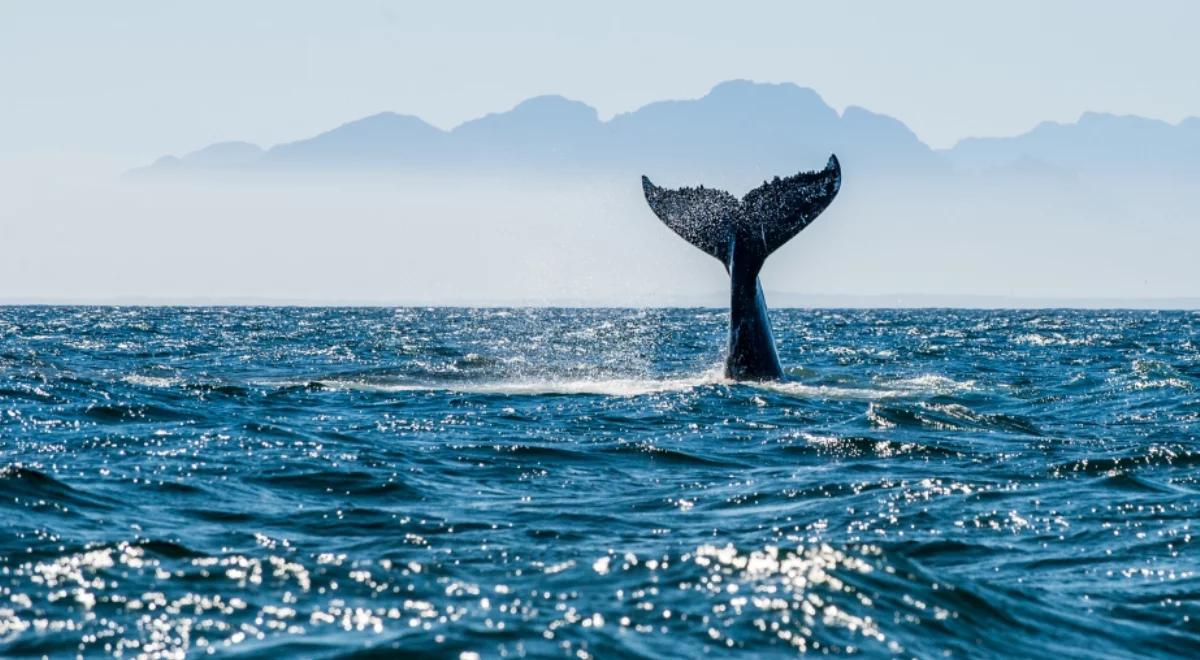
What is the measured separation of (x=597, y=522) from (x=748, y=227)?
10.9 metres

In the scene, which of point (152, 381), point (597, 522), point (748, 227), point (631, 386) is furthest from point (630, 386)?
point (597, 522)

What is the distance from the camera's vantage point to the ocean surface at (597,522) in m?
6.79

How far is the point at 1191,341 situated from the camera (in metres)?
45.5

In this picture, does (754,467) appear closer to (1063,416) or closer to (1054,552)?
(1054,552)

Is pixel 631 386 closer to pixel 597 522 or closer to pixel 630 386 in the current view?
pixel 630 386

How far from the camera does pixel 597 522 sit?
9.66 meters

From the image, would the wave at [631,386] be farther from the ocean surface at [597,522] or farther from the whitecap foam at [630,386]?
the ocean surface at [597,522]

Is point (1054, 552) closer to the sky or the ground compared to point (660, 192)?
closer to the ground

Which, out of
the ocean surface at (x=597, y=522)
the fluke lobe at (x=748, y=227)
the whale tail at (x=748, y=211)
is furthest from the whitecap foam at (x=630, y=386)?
the whale tail at (x=748, y=211)

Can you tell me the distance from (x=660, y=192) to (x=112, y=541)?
13330 mm

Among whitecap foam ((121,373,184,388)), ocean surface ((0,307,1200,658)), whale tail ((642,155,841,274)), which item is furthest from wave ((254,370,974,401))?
whale tail ((642,155,841,274))

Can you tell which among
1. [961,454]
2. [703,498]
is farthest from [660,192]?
[703,498]

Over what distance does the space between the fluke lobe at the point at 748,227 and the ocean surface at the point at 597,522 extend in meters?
0.86

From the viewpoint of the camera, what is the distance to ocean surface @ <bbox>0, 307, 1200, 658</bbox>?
22.3 feet
